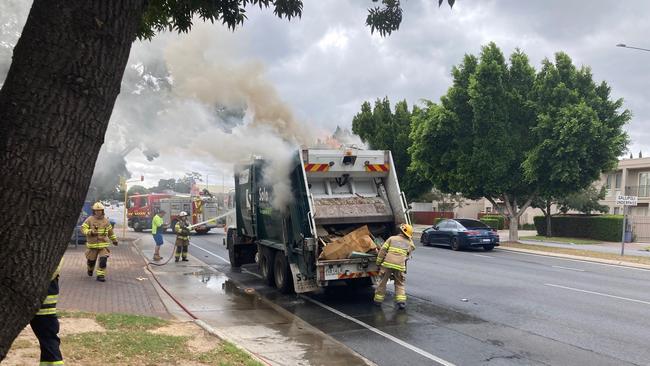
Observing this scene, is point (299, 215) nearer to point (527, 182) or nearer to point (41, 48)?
point (41, 48)

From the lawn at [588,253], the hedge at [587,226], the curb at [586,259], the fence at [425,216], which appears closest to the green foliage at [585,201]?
the hedge at [587,226]

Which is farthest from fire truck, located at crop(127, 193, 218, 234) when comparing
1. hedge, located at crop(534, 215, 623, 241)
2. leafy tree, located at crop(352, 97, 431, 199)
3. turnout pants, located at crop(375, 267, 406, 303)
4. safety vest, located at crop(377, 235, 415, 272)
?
safety vest, located at crop(377, 235, 415, 272)

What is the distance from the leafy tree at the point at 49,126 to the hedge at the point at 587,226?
3526 cm

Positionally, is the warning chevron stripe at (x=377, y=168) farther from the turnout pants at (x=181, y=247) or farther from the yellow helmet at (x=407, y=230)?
the turnout pants at (x=181, y=247)

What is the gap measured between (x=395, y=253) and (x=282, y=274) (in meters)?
2.65

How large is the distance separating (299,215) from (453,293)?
11.9 feet

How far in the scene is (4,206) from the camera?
2.22 metres

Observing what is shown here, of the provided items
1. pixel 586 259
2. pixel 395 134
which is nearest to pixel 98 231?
pixel 586 259

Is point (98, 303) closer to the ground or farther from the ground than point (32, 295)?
closer to the ground

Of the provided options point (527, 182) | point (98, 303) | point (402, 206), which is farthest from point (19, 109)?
point (527, 182)

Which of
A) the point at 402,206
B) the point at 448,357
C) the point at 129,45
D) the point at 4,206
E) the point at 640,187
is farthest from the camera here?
the point at 640,187

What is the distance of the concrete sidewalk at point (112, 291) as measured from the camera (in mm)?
8373

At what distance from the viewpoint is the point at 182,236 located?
16.2 metres

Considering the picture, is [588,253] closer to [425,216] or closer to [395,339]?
[395,339]
